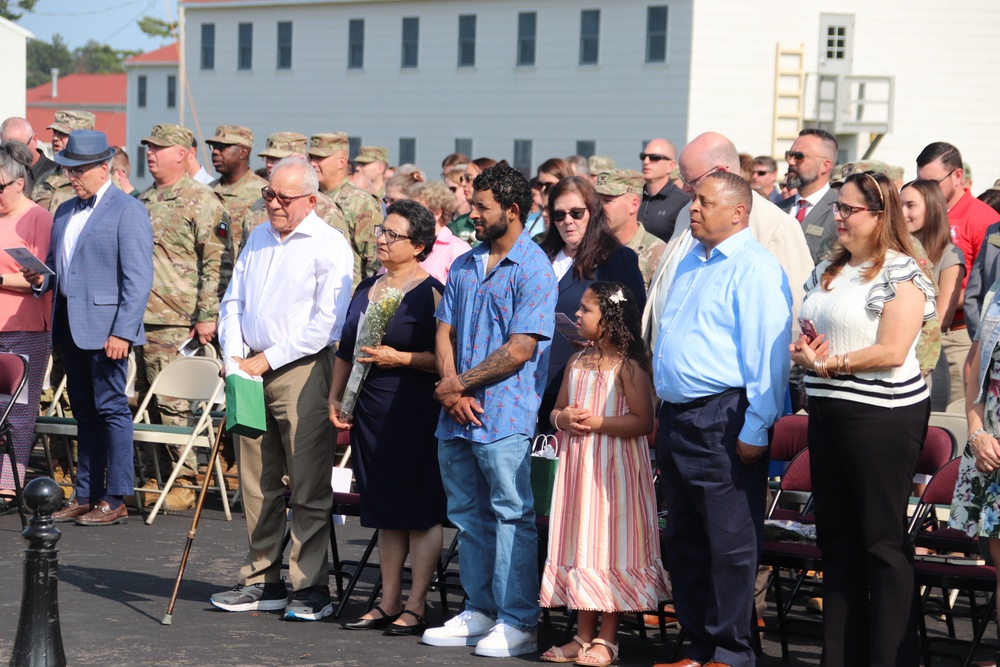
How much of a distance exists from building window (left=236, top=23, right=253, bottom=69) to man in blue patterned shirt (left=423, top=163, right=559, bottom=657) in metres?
41.7

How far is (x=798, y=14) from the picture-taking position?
36.3m

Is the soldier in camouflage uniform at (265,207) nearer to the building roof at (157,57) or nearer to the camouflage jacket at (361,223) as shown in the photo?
the camouflage jacket at (361,223)

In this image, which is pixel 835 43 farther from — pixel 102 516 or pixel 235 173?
pixel 102 516

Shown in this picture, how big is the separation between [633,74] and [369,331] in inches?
1239

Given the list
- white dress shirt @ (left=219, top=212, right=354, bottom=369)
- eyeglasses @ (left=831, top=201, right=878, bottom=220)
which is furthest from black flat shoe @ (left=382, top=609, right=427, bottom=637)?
eyeglasses @ (left=831, top=201, right=878, bottom=220)

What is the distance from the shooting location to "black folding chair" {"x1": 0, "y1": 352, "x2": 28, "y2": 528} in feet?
29.2

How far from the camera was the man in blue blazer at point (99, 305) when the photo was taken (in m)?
9.26

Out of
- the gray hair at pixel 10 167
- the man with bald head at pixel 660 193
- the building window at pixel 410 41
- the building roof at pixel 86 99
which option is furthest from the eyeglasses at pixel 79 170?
the building roof at pixel 86 99

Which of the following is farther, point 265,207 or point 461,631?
point 265,207

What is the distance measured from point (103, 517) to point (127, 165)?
4416 mm

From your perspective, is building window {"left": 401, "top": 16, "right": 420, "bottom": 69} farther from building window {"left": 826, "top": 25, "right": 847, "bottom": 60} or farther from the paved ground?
the paved ground

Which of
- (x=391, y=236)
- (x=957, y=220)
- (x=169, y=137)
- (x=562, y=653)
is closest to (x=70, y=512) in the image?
(x=169, y=137)

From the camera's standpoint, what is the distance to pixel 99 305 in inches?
364

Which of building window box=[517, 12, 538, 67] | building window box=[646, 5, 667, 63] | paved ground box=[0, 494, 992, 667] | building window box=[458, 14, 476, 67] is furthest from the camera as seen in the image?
building window box=[458, 14, 476, 67]
